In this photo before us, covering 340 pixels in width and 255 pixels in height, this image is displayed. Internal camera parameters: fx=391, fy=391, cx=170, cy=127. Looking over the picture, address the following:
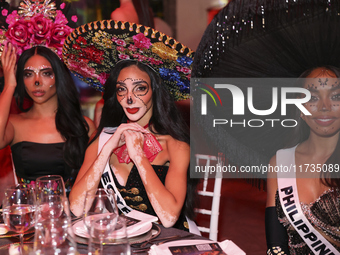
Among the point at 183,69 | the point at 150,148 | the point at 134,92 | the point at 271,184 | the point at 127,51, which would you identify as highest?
the point at 127,51

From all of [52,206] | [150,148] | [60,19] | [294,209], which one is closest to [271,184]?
[294,209]

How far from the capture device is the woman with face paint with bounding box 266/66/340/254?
1666 mm

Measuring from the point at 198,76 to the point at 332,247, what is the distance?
37.5 inches

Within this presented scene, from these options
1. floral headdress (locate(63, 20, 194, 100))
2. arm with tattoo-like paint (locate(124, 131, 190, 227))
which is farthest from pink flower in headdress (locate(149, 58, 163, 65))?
arm with tattoo-like paint (locate(124, 131, 190, 227))

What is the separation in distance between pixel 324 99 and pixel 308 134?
0.23 metres

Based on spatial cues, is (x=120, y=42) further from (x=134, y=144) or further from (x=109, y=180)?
(x=109, y=180)

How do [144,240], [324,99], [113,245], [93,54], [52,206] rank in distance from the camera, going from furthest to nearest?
1. [93,54]
2. [324,99]
3. [144,240]
4. [52,206]
5. [113,245]

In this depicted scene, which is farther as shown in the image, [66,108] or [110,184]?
[66,108]

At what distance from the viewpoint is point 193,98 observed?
1.91 m

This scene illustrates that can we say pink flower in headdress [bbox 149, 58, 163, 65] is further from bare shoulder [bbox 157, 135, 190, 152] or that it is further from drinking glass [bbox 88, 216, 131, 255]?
drinking glass [bbox 88, 216, 131, 255]

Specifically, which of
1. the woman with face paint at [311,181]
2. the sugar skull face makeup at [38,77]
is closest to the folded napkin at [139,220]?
the woman with face paint at [311,181]

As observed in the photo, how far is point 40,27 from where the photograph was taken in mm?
2479

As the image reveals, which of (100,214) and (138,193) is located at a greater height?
(100,214)

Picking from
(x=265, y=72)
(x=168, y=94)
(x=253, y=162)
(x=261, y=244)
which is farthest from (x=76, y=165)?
(x=261, y=244)
